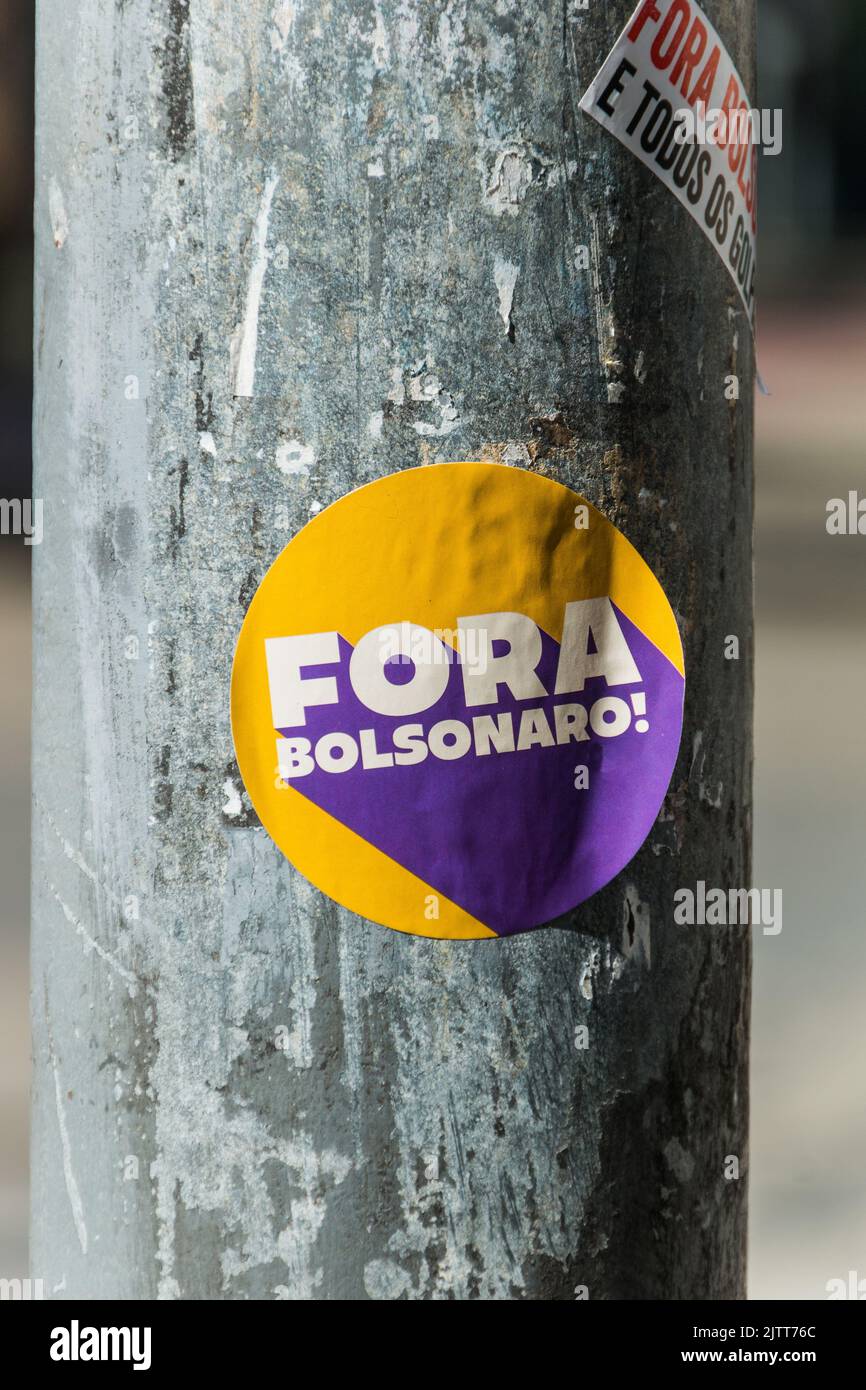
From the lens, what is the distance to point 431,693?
1133 millimetres

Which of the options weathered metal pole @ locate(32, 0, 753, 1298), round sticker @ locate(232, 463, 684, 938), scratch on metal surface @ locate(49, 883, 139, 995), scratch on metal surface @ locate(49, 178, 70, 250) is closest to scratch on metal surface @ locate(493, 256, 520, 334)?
weathered metal pole @ locate(32, 0, 753, 1298)

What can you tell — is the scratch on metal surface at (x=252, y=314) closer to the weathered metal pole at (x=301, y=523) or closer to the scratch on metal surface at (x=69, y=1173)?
the weathered metal pole at (x=301, y=523)

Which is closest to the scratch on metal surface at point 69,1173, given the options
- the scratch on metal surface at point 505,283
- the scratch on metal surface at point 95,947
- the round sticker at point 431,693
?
the scratch on metal surface at point 95,947

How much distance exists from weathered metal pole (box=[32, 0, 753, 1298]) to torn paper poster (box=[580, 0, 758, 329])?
0.08 ft

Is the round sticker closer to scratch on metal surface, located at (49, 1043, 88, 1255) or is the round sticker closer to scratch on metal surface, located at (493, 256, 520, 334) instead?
scratch on metal surface, located at (493, 256, 520, 334)

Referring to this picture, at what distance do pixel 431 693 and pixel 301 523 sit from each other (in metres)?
0.18

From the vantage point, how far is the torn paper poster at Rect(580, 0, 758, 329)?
3.80 ft

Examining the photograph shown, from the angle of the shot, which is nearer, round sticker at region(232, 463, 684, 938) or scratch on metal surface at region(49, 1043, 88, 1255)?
round sticker at region(232, 463, 684, 938)

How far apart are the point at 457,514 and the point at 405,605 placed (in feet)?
0.29

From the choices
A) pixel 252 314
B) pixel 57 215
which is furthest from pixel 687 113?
pixel 57 215

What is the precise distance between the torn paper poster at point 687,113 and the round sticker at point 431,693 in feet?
1.05

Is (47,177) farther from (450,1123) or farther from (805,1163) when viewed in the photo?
(805,1163)

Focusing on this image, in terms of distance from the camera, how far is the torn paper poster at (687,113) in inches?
45.6

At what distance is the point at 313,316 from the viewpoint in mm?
1104
